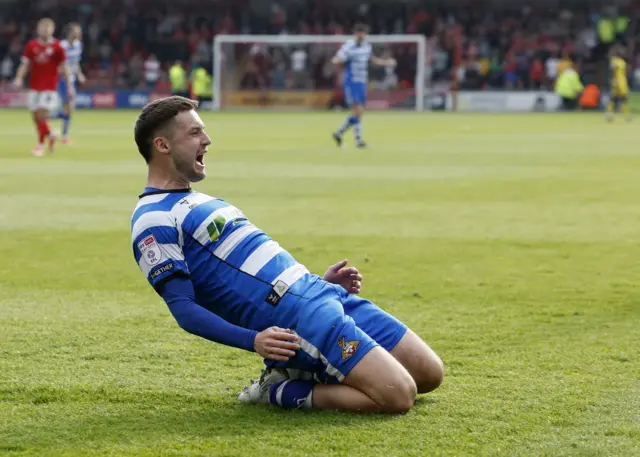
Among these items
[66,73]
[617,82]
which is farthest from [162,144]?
[617,82]

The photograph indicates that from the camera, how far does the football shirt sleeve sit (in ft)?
14.6

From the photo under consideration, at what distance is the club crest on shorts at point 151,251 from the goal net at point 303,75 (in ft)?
125

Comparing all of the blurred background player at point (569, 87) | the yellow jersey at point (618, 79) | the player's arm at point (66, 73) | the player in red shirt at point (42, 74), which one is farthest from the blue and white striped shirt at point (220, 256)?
the blurred background player at point (569, 87)

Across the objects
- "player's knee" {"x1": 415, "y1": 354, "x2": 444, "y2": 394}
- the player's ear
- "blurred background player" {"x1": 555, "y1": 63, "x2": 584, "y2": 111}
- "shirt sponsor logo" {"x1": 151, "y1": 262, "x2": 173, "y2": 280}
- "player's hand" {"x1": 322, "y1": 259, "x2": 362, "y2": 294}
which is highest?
the player's ear

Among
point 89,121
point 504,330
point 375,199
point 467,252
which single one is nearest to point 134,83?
point 89,121

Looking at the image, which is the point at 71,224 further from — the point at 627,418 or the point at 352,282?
the point at 627,418

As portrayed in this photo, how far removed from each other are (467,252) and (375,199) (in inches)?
159

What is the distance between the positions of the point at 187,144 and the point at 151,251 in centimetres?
49

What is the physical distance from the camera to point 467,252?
9.33 m

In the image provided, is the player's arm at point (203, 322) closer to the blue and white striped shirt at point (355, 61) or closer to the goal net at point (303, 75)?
the blue and white striped shirt at point (355, 61)

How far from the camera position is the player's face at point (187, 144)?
462cm

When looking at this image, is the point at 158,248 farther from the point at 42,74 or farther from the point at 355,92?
the point at 355,92

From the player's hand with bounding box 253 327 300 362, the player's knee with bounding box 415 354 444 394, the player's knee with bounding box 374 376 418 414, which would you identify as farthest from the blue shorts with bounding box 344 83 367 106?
the player's hand with bounding box 253 327 300 362

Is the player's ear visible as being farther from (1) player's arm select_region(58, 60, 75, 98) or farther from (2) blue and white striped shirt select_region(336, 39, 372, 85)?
(2) blue and white striped shirt select_region(336, 39, 372, 85)
